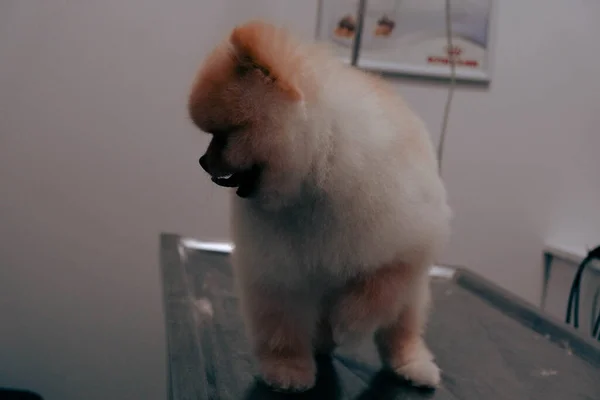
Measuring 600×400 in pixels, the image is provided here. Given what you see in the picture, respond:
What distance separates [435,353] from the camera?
80 cm

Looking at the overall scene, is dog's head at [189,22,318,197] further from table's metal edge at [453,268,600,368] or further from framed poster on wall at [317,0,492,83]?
framed poster on wall at [317,0,492,83]

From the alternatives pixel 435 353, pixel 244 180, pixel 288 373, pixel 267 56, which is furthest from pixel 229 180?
pixel 435 353

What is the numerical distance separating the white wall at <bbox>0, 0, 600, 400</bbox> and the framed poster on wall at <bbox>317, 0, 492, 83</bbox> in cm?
5

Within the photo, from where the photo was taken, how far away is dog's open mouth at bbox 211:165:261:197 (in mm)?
504

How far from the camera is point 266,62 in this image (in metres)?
0.47

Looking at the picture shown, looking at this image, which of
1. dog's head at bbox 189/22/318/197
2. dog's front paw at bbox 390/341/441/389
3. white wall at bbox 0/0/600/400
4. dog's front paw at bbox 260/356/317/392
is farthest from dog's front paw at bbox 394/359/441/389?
white wall at bbox 0/0/600/400

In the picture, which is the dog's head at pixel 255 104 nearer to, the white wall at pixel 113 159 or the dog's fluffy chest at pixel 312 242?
the dog's fluffy chest at pixel 312 242

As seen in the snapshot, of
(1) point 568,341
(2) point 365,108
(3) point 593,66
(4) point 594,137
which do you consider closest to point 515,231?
(4) point 594,137

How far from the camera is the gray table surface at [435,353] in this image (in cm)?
63

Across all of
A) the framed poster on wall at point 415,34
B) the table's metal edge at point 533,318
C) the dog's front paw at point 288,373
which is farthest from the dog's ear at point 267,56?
the framed poster on wall at point 415,34

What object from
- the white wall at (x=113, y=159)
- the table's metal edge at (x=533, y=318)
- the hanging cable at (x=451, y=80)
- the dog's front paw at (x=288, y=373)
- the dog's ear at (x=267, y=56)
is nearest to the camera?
the dog's ear at (x=267, y=56)

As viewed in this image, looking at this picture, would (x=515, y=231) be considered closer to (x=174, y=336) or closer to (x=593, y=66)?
(x=593, y=66)

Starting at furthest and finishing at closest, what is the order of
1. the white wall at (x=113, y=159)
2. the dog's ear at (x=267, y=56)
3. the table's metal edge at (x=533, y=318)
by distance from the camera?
the white wall at (x=113, y=159), the table's metal edge at (x=533, y=318), the dog's ear at (x=267, y=56)

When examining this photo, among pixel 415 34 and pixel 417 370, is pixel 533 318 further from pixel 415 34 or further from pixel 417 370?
pixel 415 34
